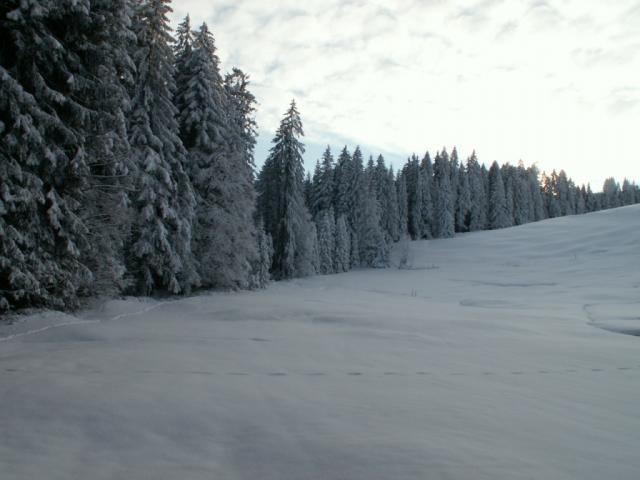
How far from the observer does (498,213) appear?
86125 millimetres

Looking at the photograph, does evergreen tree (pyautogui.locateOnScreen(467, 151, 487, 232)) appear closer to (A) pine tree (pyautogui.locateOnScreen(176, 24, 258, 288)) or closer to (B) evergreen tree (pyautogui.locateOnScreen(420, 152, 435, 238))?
(B) evergreen tree (pyautogui.locateOnScreen(420, 152, 435, 238))

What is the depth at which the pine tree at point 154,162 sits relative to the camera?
18594 mm

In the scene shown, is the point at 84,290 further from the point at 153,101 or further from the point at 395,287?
the point at 395,287

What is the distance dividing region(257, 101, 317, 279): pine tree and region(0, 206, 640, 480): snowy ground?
103 ft

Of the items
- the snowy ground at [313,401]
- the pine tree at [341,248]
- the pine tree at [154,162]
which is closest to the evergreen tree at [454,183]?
the pine tree at [341,248]

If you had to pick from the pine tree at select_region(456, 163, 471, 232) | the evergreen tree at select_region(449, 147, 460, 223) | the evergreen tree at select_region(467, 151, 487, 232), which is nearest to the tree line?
the evergreen tree at select_region(449, 147, 460, 223)

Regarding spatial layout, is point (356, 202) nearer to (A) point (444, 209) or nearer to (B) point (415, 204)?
(B) point (415, 204)

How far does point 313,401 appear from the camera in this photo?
14.5 ft

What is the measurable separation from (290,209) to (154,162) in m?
24.0

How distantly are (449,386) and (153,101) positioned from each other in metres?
18.9

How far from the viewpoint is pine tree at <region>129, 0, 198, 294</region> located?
18.6 m

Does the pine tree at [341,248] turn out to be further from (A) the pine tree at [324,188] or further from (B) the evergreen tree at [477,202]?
(B) the evergreen tree at [477,202]

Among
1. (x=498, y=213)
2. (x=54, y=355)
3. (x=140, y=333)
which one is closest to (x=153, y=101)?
(x=140, y=333)

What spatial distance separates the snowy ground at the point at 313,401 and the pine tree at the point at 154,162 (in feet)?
29.8
